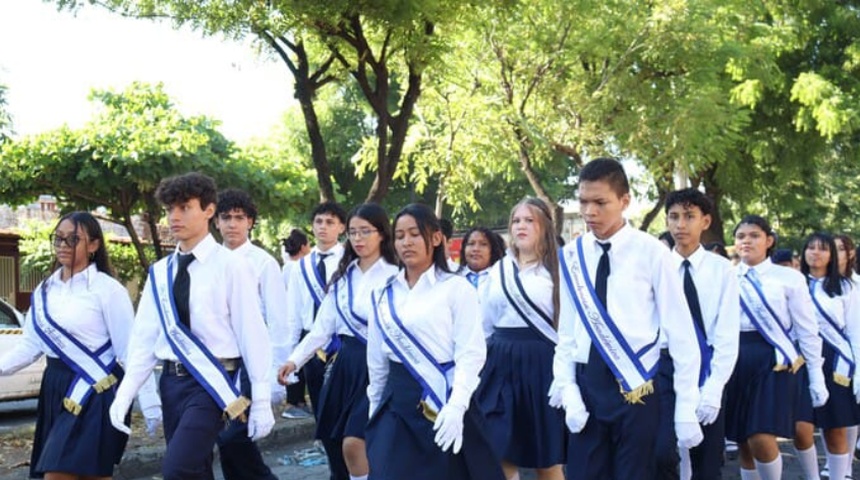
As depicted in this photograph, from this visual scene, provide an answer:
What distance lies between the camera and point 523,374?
19.4ft

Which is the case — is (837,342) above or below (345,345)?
below

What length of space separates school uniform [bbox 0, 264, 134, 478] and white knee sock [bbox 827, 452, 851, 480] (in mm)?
4923

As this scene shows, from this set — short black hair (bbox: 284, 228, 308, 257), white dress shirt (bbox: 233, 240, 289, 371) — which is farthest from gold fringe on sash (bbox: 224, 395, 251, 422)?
short black hair (bbox: 284, 228, 308, 257)

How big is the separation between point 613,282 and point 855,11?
1818cm

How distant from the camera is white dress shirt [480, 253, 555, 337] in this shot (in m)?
5.96

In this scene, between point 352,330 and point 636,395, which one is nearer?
point 636,395

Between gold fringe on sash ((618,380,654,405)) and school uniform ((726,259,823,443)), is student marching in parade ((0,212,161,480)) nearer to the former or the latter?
gold fringe on sash ((618,380,654,405))

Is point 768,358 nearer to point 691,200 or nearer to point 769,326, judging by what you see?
point 769,326

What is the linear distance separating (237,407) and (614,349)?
66.7 inches

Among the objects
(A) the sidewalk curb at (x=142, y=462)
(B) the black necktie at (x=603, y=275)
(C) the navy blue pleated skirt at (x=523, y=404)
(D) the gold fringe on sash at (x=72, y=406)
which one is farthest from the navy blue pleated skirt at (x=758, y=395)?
(A) the sidewalk curb at (x=142, y=462)

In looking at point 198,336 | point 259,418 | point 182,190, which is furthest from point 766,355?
point 182,190

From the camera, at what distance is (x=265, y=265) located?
677 centimetres

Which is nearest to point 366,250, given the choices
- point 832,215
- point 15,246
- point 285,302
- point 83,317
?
point 285,302

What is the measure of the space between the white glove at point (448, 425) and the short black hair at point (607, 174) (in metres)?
1.13
